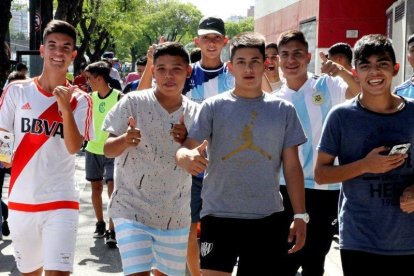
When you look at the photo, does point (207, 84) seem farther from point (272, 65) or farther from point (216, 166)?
point (216, 166)

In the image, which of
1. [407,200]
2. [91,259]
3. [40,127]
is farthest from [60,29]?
[91,259]

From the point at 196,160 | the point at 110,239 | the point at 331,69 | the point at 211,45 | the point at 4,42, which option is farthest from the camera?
the point at 4,42

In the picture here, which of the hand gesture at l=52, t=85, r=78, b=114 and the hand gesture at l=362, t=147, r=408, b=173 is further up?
the hand gesture at l=52, t=85, r=78, b=114

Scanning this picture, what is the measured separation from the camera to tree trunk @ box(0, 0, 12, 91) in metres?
13.0

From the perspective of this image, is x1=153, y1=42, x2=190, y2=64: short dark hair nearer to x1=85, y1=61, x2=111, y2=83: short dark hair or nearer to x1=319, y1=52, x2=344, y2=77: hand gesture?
x1=319, y1=52, x2=344, y2=77: hand gesture

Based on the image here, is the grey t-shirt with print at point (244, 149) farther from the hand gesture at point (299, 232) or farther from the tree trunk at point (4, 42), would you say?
the tree trunk at point (4, 42)

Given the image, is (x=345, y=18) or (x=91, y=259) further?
(x=345, y=18)

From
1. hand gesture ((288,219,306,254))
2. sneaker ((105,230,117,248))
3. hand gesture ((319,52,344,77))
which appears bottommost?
sneaker ((105,230,117,248))

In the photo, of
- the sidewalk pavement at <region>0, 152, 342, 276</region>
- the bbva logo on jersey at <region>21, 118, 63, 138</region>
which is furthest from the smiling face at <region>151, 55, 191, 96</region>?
the sidewalk pavement at <region>0, 152, 342, 276</region>

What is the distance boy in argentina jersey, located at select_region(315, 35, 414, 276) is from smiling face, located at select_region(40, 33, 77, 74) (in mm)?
1893

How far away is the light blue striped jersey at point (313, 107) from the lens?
559 cm

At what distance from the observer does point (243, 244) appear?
4461 mm

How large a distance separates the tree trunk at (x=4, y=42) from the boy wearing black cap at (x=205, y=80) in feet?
24.3

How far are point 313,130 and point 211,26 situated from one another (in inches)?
57.5
